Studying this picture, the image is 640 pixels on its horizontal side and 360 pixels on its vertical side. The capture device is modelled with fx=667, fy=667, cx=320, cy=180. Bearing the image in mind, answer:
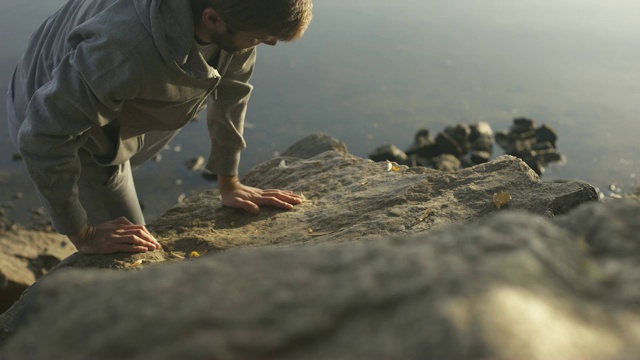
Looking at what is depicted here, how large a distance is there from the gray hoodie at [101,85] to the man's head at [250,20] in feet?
0.24

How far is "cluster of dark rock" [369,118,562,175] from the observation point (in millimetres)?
7449

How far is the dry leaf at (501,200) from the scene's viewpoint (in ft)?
9.49

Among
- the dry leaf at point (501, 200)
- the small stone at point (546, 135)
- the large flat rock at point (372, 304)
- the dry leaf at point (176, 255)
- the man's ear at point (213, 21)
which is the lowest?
the small stone at point (546, 135)

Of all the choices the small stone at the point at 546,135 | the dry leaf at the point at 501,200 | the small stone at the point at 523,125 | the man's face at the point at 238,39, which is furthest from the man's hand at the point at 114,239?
the small stone at the point at 523,125

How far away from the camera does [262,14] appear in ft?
8.36

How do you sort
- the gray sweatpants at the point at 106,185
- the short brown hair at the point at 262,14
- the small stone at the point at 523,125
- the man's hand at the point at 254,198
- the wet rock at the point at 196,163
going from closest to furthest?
the short brown hair at the point at 262,14, the gray sweatpants at the point at 106,185, the man's hand at the point at 254,198, the wet rock at the point at 196,163, the small stone at the point at 523,125

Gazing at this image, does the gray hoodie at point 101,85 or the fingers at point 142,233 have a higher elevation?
the gray hoodie at point 101,85

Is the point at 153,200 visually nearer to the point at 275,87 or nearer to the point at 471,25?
the point at 275,87

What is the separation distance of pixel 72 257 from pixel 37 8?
8241 mm

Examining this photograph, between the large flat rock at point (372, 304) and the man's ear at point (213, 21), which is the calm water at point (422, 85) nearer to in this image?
the man's ear at point (213, 21)

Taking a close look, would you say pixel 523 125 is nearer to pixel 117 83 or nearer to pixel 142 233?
pixel 142 233

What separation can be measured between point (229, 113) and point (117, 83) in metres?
1.02

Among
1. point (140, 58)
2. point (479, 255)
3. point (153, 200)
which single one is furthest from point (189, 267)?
point (153, 200)

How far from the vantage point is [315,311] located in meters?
1.00
